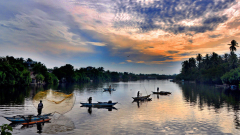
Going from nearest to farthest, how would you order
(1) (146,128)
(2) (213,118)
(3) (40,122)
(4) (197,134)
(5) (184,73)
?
(4) (197,134), (1) (146,128), (3) (40,122), (2) (213,118), (5) (184,73)

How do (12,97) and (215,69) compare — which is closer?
(12,97)

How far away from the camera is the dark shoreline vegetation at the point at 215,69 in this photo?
8725 cm

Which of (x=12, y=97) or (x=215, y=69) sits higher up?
(x=215, y=69)

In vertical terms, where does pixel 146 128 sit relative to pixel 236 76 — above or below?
below

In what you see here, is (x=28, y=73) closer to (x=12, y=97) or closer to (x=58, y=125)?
(x=12, y=97)

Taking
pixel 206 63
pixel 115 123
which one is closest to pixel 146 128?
pixel 115 123

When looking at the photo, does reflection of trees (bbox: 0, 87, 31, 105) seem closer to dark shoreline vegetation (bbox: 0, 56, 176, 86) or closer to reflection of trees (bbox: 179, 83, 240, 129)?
dark shoreline vegetation (bbox: 0, 56, 176, 86)

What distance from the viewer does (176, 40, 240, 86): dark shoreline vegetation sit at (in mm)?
87250

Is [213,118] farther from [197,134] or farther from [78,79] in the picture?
[78,79]

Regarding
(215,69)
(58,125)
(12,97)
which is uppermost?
(215,69)

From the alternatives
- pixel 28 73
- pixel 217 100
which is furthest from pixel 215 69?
pixel 28 73

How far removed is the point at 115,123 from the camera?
2416 cm

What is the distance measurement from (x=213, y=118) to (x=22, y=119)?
86.9 feet

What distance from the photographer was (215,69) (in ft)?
394
